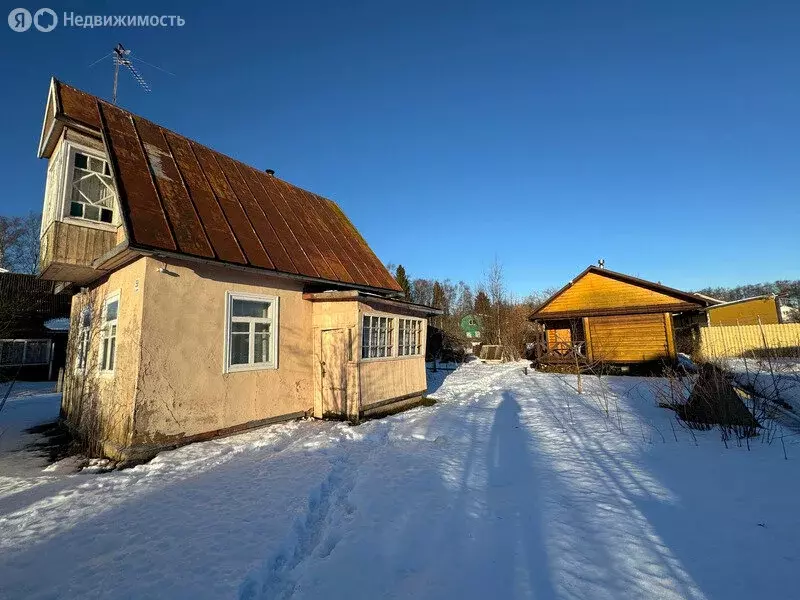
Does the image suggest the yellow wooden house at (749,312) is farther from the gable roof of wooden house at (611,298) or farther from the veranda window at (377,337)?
the veranda window at (377,337)

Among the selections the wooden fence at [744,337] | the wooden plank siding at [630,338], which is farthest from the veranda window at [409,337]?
the wooden fence at [744,337]

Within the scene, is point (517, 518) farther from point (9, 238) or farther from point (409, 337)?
point (9, 238)

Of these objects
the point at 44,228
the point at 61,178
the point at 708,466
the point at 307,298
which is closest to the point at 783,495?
the point at 708,466

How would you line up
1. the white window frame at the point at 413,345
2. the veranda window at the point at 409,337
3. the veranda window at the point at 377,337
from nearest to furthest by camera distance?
the veranda window at the point at 377,337
the white window frame at the point at 413,345
the veranda window at the point at 409,337

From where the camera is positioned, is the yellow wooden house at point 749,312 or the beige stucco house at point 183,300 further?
the yellow wooden house at point 749,312

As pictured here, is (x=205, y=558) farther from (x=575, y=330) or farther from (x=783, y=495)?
(x=575, y=330)

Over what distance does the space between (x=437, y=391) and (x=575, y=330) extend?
444 inches

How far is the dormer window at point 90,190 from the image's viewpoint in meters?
7.39

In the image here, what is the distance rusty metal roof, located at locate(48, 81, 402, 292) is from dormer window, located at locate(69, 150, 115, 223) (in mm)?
739

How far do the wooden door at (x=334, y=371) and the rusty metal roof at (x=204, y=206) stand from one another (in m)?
1.61

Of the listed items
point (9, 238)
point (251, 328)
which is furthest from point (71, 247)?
point (9, 238)

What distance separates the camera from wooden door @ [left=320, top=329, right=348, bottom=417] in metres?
8.85

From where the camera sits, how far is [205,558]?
10.8ft

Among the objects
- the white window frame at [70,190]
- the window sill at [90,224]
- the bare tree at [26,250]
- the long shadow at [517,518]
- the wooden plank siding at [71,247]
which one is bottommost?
the long shadow at [517,518]
